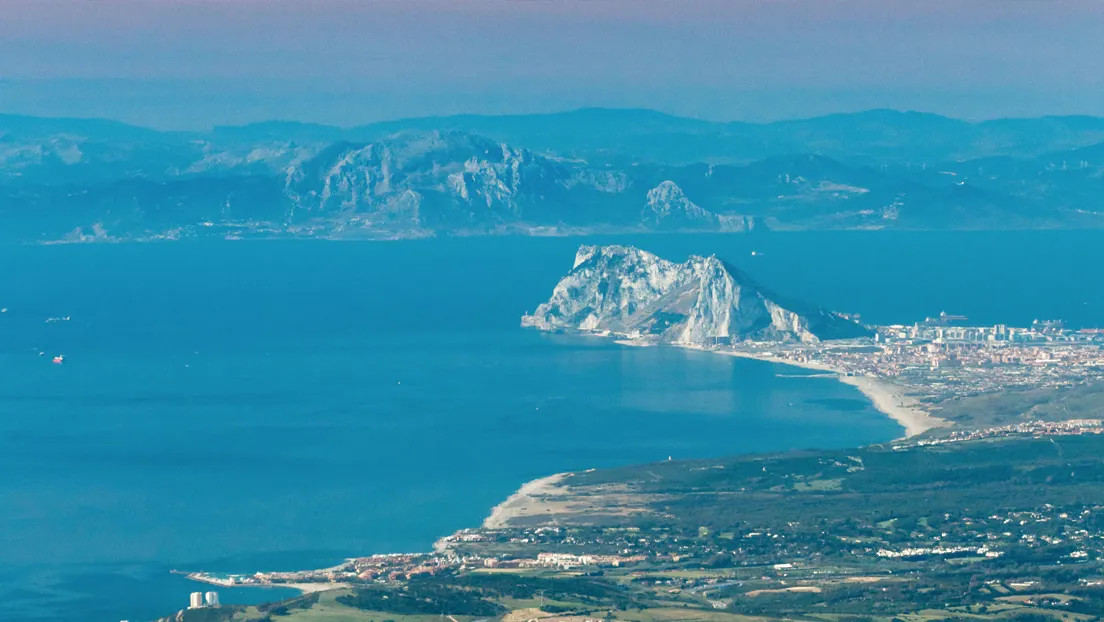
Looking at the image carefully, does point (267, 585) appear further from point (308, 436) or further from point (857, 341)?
point (857, 341)

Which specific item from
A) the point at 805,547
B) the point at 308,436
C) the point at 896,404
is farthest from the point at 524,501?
the point at 896,404

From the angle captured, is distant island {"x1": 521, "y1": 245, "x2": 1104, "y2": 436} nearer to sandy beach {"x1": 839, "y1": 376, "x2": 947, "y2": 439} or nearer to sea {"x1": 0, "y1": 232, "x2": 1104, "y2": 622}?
sandy beach {"x1": 839, "y1": 376, "x2": 947, "y2": 439}

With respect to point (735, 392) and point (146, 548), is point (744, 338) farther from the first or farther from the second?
point (146, 548)

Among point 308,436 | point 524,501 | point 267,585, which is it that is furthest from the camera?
point 308,436

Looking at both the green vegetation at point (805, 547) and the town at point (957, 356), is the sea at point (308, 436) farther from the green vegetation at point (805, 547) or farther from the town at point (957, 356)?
the green vegetation at point (805, 547)

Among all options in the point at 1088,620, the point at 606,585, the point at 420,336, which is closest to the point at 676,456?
the point at 606,585
